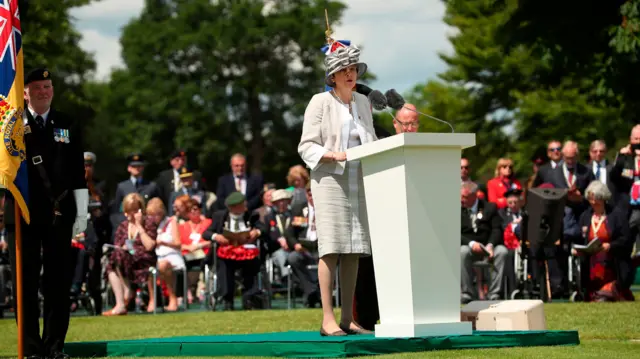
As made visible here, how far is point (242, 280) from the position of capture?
17.2m

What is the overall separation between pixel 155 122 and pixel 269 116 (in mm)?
4974

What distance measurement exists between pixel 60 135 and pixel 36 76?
1.49 ft

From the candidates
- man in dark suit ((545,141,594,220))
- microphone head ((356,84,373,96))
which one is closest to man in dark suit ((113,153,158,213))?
man in dark suit ((545,141,594,220))

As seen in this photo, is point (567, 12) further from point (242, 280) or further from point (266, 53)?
point (266, 53)

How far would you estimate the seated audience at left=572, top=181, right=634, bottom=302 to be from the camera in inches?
617

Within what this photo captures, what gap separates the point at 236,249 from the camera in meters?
17.0

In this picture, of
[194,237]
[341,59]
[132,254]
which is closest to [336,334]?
[341,59]

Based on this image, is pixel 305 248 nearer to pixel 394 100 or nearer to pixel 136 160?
pixel 136 160

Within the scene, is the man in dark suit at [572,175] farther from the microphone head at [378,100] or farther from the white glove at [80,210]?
the white glove at [80,210]

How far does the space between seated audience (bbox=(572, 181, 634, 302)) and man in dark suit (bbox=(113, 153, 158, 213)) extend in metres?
6.70

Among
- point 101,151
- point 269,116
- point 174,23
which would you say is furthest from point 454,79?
point 101,151

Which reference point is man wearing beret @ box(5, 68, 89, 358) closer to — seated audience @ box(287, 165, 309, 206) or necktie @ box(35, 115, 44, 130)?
necktie @ box(35, 115, 44, 130)

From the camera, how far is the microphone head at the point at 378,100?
885 centimetres

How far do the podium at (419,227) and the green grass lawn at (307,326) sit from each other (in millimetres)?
430
